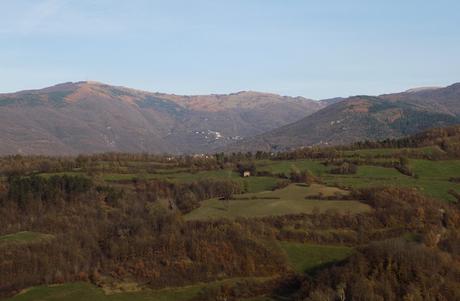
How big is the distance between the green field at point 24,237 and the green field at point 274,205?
17203 millimetres

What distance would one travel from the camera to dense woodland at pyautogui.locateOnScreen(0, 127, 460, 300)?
53.2 metres

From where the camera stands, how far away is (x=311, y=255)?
65.8 metres

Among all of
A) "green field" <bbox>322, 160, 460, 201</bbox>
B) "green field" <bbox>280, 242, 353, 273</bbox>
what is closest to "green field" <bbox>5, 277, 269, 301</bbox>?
"green field" <bbox>280, 242, 353, 273</bbox>

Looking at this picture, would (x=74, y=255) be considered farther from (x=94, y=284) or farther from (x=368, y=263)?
(x=368, y=263)

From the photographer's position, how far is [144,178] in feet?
358

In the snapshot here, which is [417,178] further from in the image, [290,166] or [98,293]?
[98,293]

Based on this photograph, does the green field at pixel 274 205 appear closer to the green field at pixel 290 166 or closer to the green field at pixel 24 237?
the green field at pixel 24 237

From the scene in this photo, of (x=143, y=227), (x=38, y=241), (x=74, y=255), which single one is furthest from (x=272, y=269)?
(x=38, y=241)

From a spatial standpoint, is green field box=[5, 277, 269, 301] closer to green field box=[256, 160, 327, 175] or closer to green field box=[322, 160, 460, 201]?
green field box=[322, 160, 460, 201]

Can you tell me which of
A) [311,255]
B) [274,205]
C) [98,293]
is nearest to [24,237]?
[98,293]


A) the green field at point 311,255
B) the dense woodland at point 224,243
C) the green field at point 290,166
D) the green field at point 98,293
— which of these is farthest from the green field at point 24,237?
the green field at point 290,166

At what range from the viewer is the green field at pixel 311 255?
6406cm

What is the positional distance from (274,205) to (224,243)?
13578 millimetres

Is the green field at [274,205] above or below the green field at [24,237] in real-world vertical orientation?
above
